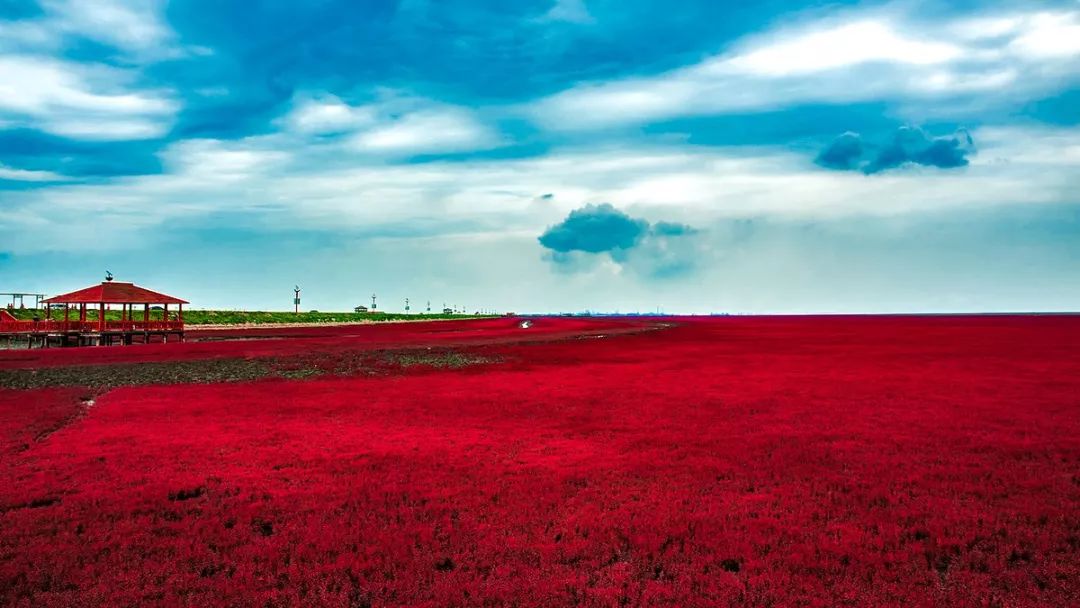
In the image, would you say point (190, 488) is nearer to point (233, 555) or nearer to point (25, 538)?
point (25, 538)

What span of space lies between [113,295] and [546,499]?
211 feet

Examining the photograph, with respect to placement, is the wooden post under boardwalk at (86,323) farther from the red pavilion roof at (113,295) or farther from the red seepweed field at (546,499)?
the red seepweed field at (546,499)

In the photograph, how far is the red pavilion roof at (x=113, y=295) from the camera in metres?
58.5

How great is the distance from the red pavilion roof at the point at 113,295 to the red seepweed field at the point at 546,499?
4092 cm

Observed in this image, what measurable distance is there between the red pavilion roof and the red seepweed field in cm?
4092

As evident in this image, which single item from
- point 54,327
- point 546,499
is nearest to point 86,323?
point 54,327

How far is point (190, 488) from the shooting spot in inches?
481

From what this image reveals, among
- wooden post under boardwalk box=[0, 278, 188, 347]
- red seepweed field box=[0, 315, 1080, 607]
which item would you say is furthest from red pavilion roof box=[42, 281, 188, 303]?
red seepweed field box=[0, 315, 1080, 607]

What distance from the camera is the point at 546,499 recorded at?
1150 cm

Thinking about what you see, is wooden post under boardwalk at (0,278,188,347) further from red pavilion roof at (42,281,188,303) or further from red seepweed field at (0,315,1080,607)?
red seepweed field at (0,315,1080,607)

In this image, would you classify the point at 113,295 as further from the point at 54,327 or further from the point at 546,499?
the point at 546,499

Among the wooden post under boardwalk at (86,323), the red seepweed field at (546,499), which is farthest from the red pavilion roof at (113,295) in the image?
the red seepweed field at (546,499)

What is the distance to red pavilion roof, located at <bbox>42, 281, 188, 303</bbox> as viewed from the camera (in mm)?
58469

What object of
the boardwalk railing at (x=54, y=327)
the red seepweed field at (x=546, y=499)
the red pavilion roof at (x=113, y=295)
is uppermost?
the red pavilion roof at (x=113, y=295)
